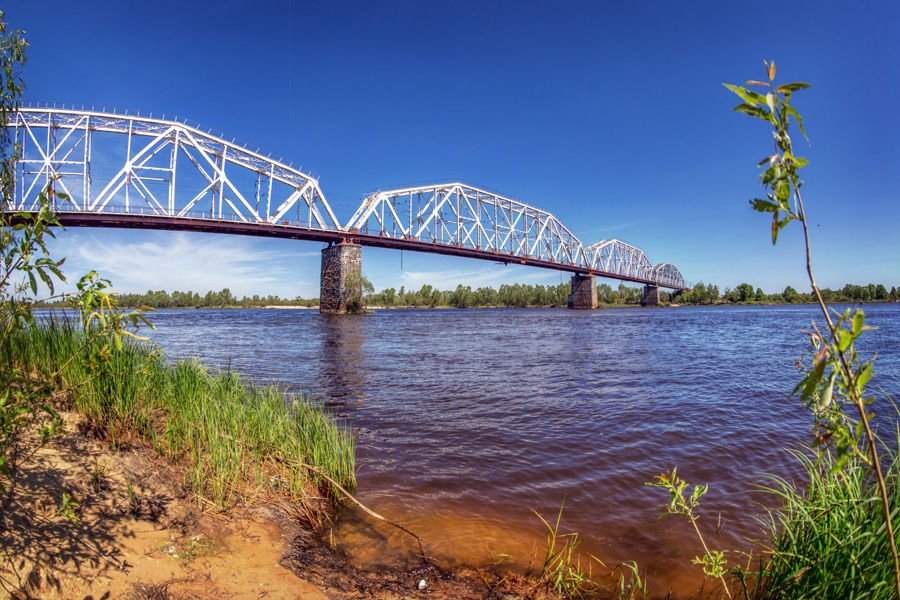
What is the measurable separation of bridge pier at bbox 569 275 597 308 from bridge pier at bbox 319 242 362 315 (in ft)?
211

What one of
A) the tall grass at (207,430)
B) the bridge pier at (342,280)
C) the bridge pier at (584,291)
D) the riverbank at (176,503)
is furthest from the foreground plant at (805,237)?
the bridge pier at (584,291)

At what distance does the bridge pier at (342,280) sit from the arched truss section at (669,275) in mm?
135977

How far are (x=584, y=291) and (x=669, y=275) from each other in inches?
4129

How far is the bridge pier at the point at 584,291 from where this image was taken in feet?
333

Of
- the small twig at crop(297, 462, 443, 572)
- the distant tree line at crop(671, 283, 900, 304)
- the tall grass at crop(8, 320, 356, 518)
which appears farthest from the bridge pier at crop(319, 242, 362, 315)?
the distant tree line at crop(671, 283, 900, 304)

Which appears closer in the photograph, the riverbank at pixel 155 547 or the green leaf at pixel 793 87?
the green leaf at pixel 793 87

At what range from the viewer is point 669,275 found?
185000 mm

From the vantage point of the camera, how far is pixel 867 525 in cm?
249

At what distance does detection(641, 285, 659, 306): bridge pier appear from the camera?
439ft

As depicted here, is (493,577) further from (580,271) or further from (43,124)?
(580,271)

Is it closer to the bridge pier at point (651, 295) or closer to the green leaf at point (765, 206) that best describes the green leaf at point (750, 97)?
the green leaf at point (765, 206)

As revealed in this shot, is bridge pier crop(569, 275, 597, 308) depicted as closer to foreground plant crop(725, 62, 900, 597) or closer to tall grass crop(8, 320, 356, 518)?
tall grass crop(8, 320, 356, 518)

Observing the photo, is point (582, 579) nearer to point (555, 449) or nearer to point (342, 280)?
point (555, 449)

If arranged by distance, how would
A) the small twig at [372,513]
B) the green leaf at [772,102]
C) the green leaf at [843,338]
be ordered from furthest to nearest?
the small twig at [372,513] → the green leaf at [772,102] → the green leaf at [843,338]
